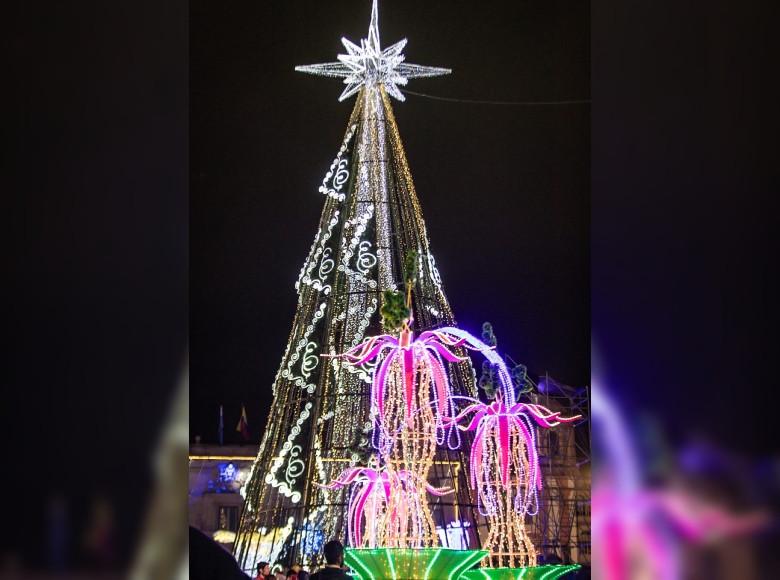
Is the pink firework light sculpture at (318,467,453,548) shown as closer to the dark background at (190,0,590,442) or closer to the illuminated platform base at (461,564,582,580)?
the illuminated platform base at (461,564,582,580)

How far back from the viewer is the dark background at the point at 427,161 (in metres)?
12.0

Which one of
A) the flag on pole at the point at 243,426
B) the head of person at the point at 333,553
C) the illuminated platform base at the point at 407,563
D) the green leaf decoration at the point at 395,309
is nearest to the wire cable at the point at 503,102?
the green leaf decoration at the point at 395,309

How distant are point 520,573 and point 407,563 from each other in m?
1.18

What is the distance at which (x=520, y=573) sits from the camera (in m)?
7.88

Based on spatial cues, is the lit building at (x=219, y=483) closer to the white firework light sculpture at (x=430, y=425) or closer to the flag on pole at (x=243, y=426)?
the flag on pole at (x=243, y=426)

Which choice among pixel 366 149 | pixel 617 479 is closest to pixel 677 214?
pixel 617 479

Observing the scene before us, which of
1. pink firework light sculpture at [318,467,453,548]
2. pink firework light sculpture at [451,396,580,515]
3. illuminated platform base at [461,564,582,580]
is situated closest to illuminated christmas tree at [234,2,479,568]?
pink firework light sculpture at [318,467,453,548]

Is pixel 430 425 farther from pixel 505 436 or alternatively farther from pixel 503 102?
pixel 503 102

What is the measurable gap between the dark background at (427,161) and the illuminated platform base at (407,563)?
6.07m

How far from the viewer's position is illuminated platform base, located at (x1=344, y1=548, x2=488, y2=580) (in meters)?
7.03

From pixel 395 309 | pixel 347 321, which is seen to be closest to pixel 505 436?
pixel 395 309

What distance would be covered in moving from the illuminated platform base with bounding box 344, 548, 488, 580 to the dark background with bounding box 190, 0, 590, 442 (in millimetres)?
6071

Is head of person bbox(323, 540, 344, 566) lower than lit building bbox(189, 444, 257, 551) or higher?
higher

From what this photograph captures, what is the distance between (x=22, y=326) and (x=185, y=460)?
72 centimetres
